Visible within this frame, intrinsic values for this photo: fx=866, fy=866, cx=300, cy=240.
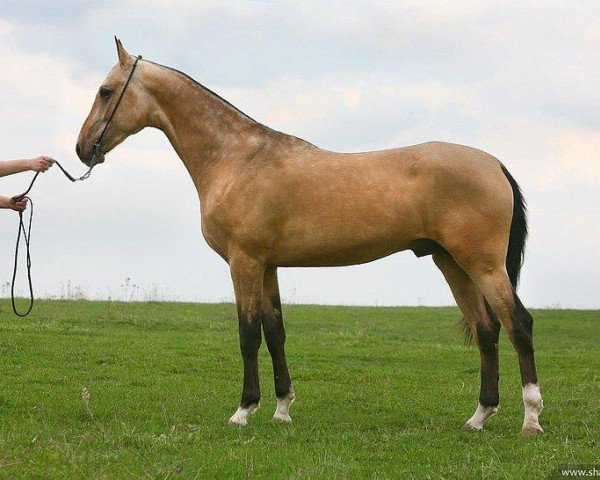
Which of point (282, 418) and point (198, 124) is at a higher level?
point (198, 124)

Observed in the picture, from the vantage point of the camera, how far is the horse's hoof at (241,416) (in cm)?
770

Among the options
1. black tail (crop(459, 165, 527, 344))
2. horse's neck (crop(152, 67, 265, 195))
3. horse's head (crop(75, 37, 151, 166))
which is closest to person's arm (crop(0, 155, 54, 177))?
horse's head (crop(75, 37, 151, 166))

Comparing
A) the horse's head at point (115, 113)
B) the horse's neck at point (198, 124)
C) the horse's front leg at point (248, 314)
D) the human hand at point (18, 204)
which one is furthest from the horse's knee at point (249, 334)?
the human hand at point (18, 204)

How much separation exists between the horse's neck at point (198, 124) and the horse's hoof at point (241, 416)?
6.80 feet

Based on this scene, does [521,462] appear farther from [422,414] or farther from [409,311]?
[409,311]

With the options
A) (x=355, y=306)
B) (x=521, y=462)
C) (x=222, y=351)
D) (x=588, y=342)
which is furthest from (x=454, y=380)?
(x=355, y=306)

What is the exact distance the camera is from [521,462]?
20.5 ft

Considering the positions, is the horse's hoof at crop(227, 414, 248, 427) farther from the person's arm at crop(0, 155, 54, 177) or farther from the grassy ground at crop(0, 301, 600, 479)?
the person's arm at crop(0, 155, 54, 177)

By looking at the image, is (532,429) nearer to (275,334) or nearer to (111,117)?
(275,334)

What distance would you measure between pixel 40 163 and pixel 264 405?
335 centimetres

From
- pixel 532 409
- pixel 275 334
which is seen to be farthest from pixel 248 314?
pixel 532 409

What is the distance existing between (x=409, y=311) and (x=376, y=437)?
51.5ft

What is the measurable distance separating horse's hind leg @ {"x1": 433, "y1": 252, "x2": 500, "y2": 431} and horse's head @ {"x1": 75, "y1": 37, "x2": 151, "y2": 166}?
3.18 m

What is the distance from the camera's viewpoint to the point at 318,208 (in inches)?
303
